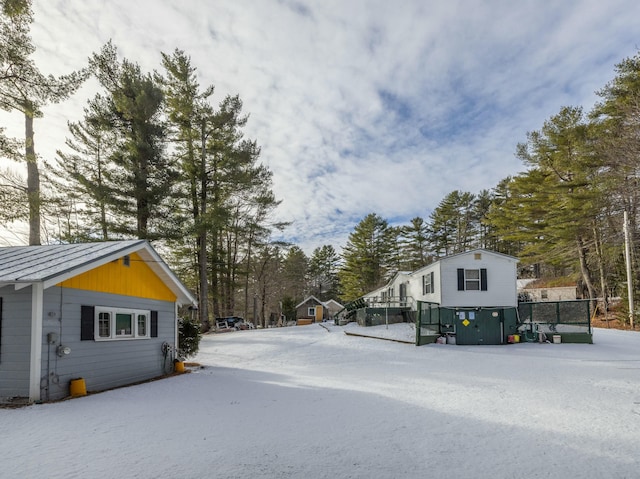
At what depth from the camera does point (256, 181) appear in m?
26.8

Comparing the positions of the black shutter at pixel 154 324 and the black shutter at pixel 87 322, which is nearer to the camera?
the black shutter at pixel 87 322

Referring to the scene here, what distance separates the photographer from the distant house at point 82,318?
6828 mm

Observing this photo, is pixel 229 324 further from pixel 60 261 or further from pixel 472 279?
pixel 60 261

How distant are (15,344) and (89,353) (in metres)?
1.40

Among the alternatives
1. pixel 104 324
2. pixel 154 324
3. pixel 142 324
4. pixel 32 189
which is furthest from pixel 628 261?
pixel 32 189

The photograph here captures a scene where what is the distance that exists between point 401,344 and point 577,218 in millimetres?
16255

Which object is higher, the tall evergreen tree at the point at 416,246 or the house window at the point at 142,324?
the tall evergreen tree at the point at 416,246

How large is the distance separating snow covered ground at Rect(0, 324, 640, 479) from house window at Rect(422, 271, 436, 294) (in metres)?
10.1

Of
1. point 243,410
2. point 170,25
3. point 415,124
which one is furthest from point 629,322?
point 170,25

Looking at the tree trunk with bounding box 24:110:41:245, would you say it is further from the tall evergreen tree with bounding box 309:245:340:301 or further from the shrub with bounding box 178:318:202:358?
the tall evergreen tree with bounding box 309:245:340:301

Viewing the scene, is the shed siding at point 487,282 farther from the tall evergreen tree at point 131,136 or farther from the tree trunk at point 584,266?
the tall evergreen tree at point 131,136

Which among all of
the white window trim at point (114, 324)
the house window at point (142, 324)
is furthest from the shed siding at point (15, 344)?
the house window at point (142, 324)

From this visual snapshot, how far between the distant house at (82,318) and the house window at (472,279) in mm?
13966

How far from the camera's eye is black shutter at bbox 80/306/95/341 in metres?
7.83
